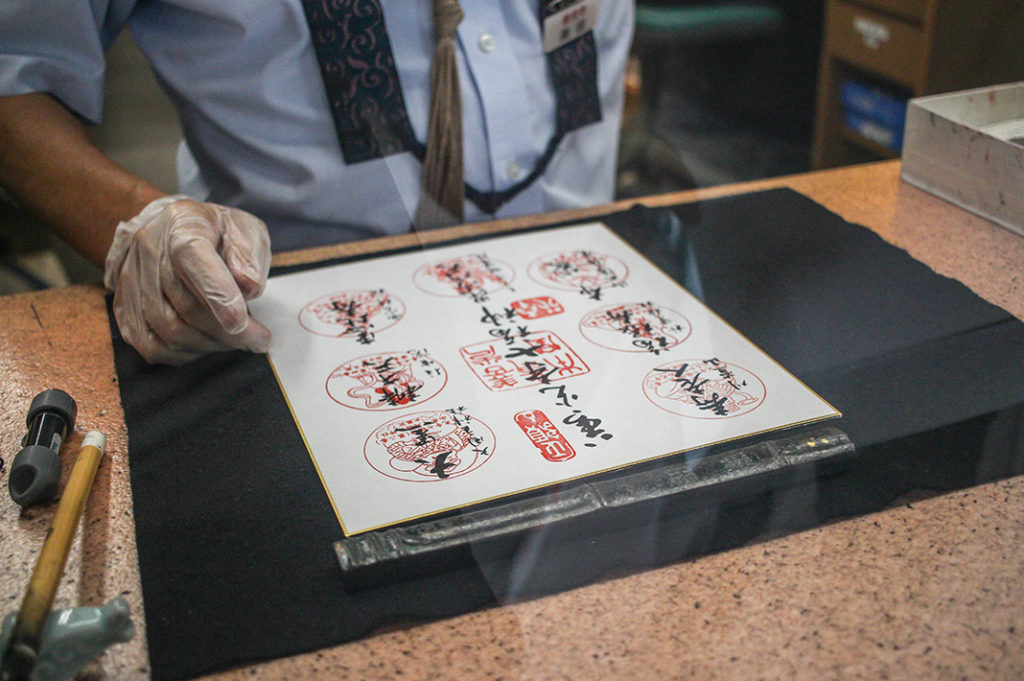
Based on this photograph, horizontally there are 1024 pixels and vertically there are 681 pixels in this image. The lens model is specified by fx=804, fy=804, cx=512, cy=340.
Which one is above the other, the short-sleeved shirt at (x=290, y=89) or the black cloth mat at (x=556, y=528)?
the short-sleeved shirt at (x=290, y=89)

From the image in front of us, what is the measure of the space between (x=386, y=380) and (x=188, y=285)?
0.18 meters

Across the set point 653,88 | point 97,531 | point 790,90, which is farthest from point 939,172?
point 790,90

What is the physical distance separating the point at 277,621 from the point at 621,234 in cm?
53

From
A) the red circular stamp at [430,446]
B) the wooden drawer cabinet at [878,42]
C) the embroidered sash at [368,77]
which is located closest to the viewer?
the red circular stamp at [430,446]

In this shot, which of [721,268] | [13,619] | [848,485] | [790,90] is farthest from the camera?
[790,90]

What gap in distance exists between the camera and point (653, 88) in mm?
2295

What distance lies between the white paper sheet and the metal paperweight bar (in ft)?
0.06

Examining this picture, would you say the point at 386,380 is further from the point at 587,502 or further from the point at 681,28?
the point at 681,28

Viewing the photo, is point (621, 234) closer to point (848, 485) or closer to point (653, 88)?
point (848, 485)

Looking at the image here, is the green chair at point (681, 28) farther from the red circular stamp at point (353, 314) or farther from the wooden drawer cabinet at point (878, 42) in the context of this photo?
the red circular stamp at point (353, 314)

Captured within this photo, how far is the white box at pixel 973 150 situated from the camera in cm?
80

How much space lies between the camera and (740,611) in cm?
42

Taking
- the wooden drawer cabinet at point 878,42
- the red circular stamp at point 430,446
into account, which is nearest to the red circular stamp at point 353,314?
the red circular stamp at point 430,446

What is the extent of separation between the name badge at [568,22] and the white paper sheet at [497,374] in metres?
0.32
